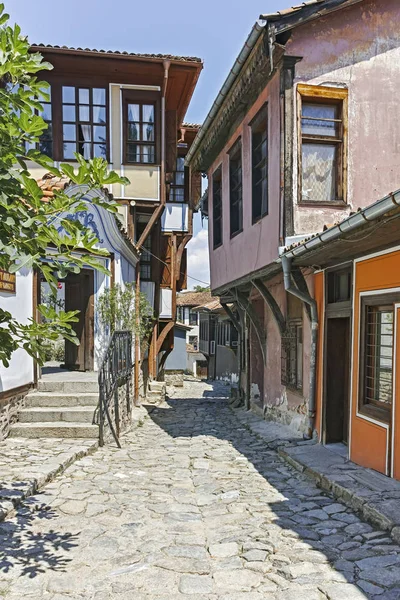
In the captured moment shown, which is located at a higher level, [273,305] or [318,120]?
[318,120]

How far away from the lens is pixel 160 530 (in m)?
4.33

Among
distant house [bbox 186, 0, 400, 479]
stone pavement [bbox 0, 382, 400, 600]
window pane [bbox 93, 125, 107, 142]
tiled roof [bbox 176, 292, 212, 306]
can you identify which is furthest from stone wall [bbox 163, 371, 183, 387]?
stone pavement [bbox 0, 382, 400, 600]

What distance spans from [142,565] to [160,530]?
707 mm

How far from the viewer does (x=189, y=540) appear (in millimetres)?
4117

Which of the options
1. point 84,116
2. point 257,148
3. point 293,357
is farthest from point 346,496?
point 84,116

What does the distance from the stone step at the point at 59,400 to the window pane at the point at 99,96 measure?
751cm

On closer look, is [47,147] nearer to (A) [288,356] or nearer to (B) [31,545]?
(A) [288,356]

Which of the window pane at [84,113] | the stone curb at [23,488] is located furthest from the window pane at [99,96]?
the stone curb at [23,488]

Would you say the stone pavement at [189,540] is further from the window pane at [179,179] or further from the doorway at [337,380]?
the window pane at [179,179]

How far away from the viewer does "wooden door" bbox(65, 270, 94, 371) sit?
9297 mm

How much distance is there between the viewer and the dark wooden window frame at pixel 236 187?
32.3ft

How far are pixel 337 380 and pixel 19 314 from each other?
4.77 m

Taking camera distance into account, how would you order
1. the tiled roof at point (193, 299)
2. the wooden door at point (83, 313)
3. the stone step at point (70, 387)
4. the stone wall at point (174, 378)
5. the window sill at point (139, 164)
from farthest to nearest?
the tiled roof at point (193, 299) < the stone wall at point (174, 378) < the window sill at point (139, 164) < the wooden door at point (83, 313) < the stone step at point (70, 387)

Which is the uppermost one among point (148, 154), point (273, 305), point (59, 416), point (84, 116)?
point (84, 116)
